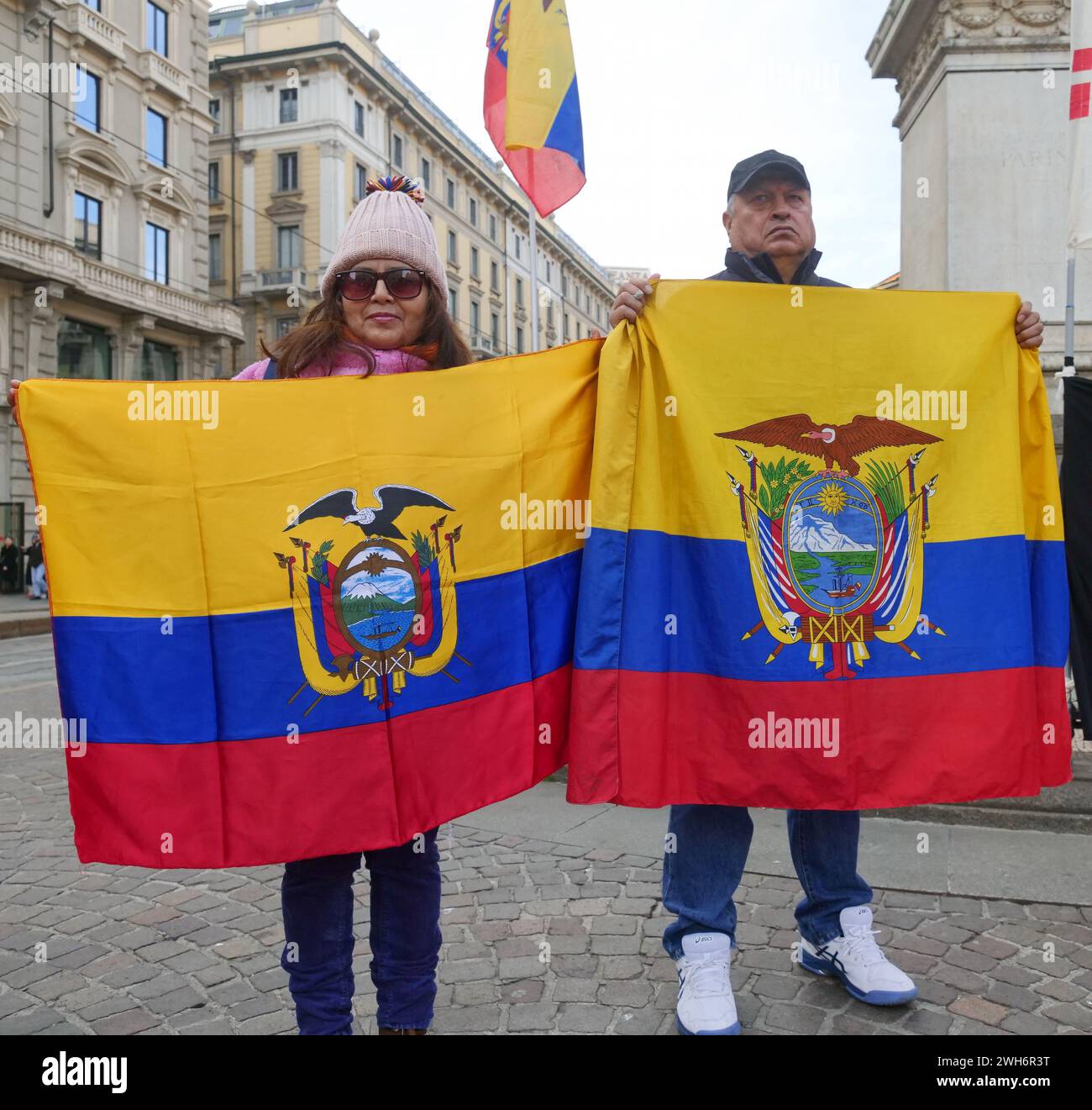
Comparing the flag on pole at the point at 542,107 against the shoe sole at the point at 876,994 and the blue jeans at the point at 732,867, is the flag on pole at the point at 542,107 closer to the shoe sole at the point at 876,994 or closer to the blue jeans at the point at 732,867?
the blue jeans at the point at 732,867

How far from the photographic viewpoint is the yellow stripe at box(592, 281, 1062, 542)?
8.51 ft

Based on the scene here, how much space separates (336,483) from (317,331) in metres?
0.42

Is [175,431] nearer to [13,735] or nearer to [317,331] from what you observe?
[317,331]

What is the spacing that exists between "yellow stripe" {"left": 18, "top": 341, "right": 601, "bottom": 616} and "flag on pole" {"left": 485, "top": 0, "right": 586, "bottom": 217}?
4237mm

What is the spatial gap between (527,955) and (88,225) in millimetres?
27222

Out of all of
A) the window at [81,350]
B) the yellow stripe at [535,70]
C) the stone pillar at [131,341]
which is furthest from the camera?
the stone pillar at [131,341]

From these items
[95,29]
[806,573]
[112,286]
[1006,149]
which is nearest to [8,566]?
[112,286]

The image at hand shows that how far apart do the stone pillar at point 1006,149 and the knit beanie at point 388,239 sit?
203 inches

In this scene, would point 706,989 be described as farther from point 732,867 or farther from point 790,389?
point 790,389

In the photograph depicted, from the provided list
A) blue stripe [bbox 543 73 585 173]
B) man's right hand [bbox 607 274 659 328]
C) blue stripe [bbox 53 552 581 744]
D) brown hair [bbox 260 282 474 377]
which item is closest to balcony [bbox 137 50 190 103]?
blue stripe [bbox 543 73 585 173]

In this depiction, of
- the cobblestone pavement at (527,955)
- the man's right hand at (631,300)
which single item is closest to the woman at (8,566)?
the cobblestone pavement at (527,955)

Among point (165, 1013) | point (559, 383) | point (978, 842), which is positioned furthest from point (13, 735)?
point (978, 842)

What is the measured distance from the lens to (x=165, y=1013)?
105 inches

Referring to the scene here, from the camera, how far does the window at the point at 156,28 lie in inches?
1058
